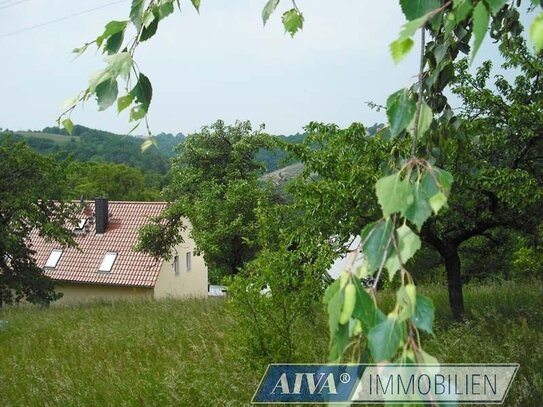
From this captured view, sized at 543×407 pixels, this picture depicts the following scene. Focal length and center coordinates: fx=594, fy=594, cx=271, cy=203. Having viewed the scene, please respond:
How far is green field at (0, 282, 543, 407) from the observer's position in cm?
501

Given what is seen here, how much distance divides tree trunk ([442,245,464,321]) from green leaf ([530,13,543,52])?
297 inches

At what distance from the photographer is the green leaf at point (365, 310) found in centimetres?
96

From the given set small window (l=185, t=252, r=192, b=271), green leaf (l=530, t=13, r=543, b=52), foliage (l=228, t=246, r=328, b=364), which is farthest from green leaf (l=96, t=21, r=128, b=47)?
small window (l=185, t=252, r=192, b=271)

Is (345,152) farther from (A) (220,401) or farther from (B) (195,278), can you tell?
(B) (195,278)

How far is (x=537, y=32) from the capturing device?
843mm

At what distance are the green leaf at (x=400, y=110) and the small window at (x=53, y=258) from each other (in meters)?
32.1

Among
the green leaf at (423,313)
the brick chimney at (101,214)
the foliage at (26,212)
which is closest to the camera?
the green leaf at (423,313)

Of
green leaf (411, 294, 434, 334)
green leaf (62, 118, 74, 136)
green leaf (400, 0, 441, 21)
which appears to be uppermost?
green leaf (400, 0, 441, 21)

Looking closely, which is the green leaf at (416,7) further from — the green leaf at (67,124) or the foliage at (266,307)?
the foliage at (266,307)

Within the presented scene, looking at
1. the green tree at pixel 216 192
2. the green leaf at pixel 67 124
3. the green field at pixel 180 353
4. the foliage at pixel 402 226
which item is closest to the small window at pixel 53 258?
the green tree at pixel 216 192

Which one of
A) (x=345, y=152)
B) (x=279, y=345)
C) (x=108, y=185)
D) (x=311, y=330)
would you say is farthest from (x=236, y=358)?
(x=108, y=185)

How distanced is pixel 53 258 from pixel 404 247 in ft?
107

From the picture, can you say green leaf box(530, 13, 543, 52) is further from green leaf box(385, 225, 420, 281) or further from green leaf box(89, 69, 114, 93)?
green leaf box(89, 69, 114, 93)

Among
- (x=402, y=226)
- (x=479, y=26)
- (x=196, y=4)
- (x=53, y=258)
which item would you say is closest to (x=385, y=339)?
(x=402, y=226)
